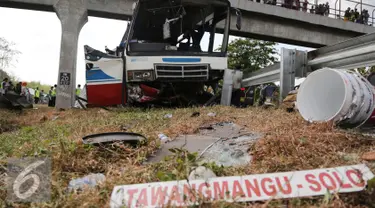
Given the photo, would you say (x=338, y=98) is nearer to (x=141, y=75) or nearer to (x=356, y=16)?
(x=141, y=75)

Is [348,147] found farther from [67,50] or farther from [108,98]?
[67,50]

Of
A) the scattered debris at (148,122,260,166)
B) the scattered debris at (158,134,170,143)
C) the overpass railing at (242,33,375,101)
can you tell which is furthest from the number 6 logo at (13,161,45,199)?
the overpass railing at (242,33,375,101)

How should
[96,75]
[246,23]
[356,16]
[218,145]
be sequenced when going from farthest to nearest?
[356,16], [246,23], [96,75], [218,145]

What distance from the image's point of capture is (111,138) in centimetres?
227

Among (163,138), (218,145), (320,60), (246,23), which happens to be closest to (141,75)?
(320,60)

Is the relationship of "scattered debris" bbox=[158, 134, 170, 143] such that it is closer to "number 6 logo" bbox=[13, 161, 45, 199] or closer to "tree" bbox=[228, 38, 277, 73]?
"number 6 logo" bbox=[13, 161, 45, 199]

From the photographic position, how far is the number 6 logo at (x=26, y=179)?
164cm

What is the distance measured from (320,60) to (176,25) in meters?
3.44

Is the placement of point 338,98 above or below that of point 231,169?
above

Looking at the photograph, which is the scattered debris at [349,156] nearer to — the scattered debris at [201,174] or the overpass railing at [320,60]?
the scattered debris at [201,174]

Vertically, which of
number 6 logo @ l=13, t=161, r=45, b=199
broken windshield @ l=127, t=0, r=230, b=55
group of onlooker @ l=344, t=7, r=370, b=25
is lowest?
number 6 logo @ l=13, t=161, r=45, b=199

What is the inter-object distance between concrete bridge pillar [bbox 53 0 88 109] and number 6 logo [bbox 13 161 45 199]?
1262 cm

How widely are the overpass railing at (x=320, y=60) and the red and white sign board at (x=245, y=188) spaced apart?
8.52 feet

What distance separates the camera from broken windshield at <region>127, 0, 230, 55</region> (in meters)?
6.77
